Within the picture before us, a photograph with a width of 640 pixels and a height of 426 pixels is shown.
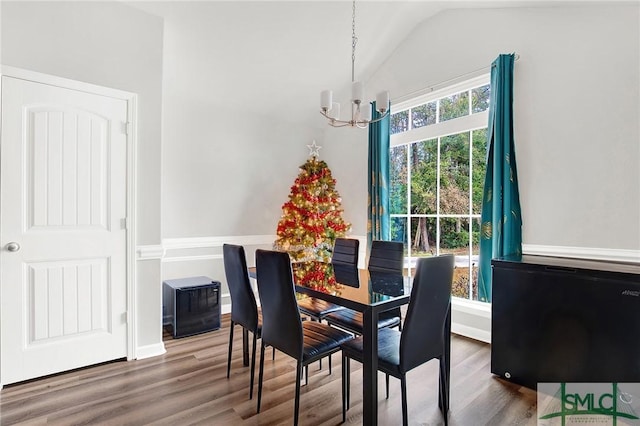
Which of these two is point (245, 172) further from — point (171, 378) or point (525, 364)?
point (525, 364)

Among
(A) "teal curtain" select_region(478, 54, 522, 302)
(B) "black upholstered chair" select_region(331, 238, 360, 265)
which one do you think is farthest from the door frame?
(A) "teal curtain" select_region(478, 54, 522, 302)

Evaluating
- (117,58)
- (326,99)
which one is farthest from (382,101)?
(117,58)

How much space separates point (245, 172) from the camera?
14.8ft

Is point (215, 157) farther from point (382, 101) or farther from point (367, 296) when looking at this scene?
point (367, 296)

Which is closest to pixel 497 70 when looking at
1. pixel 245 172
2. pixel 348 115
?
pixel 348 115

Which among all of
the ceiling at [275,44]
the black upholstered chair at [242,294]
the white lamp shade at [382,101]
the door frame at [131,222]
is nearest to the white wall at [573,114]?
the ceiling at [275,44]

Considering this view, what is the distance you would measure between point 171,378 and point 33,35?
2.74 meters

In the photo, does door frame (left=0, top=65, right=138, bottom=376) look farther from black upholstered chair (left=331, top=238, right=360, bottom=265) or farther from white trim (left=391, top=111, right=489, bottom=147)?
white trim (left=391, top=111, right=489, bottom=147)

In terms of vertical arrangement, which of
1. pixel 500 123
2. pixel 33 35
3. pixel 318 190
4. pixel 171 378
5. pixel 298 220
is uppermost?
pixel 33 35

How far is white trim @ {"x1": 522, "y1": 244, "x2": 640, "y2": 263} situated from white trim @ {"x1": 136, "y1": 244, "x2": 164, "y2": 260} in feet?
10.7

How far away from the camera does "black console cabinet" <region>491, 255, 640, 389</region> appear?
1950mm

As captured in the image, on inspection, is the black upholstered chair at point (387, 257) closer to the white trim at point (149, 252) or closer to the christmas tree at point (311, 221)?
the christmas tree at point (311, 221)

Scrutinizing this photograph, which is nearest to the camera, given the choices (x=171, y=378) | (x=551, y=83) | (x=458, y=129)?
(x=171, y=378)

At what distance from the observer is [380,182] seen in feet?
13.5
